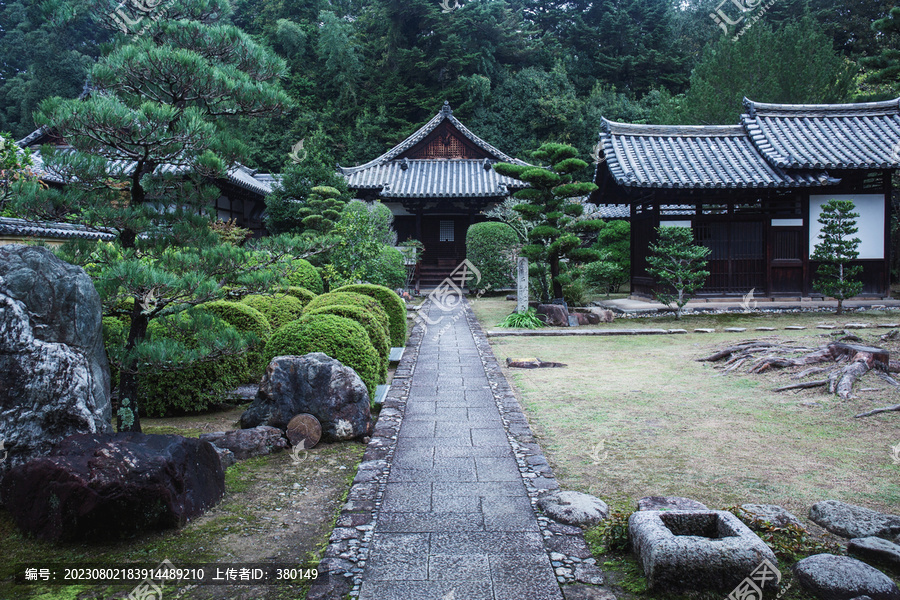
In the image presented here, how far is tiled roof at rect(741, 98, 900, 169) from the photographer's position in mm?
13508

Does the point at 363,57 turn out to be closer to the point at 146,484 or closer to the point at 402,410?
the point at 402,410

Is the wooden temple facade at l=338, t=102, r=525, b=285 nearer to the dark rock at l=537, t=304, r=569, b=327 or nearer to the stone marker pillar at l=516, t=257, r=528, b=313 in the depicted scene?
the stone marker pillar at l=516, t=257, r=528, b=313

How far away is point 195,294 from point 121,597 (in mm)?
1981

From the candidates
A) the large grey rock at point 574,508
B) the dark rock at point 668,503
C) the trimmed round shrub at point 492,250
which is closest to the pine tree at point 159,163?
the large grey rock at point 574,508

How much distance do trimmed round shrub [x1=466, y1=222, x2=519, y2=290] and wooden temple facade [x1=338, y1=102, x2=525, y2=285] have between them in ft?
9.60

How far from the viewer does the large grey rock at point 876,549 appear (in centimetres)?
271

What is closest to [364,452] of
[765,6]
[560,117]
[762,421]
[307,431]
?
[307,431]

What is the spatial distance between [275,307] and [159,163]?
396cm

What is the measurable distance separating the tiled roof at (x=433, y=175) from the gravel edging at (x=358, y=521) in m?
17.2

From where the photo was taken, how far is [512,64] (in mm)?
35281

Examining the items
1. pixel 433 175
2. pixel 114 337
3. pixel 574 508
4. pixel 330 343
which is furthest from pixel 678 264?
pixel 433 175

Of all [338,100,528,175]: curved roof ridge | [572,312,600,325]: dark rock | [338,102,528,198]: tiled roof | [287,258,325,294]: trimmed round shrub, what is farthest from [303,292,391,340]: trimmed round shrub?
[338,100,528,175]: curved roof ridge

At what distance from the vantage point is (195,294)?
12.9ft

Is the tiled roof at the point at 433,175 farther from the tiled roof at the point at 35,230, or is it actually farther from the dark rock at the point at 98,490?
the dark rock at the point at 98,490
